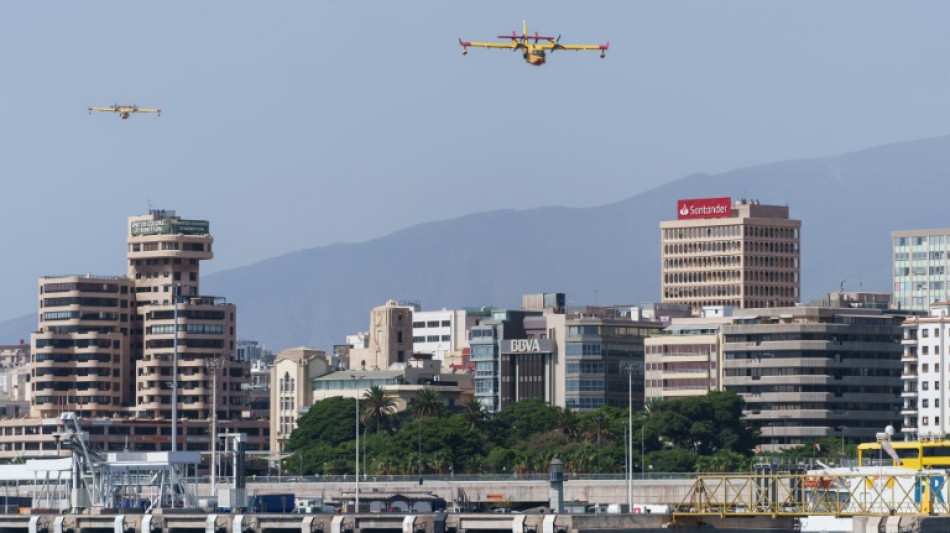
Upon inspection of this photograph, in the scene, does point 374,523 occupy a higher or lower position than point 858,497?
lower

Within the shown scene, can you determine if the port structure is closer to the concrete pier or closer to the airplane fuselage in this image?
the concrete pier

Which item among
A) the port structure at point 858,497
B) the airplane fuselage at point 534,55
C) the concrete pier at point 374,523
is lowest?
the concrete pier at point 374,523

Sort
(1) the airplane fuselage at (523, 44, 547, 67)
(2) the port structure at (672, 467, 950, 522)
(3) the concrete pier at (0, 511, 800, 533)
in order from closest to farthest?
(2) the port structure at (672, 467, 950, 522), (3) the concrete pier at (0, 511, 800, 533), (1) the airplane fuselage at (523, 44, 547, 67)

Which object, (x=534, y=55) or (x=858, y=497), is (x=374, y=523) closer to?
(x=858, y=497)

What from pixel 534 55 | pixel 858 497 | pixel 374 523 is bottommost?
pixel 374 523

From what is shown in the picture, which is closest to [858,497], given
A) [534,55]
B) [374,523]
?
[374,523]

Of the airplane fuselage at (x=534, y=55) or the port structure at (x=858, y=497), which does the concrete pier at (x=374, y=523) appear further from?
the airplane fuselage at (x=534, y=55)

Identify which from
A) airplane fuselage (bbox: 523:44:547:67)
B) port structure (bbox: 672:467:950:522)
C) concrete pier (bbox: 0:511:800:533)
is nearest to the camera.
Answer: port structure (bbox: 672:467:950:522)

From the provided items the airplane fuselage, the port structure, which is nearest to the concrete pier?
the port structure

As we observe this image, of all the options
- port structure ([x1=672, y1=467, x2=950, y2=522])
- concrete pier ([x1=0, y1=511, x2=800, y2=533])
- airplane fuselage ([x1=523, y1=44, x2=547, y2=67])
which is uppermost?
airplane fuselage ([x1=523, y1=44, x2=547, y2=67])

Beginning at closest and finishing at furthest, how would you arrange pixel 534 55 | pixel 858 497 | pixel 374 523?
1. pixel 374 523
2. pixel 858 497
3. pixel 534 55

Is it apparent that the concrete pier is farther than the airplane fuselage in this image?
No

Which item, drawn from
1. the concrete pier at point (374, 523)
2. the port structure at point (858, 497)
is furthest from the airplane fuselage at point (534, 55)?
the port structure at point (858, 497)
